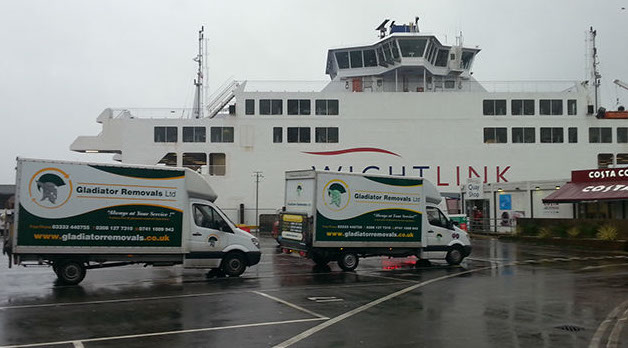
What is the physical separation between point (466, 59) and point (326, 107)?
1256cm

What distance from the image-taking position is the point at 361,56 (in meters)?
43.7

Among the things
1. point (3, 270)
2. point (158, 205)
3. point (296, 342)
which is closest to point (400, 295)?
point (296, 342)

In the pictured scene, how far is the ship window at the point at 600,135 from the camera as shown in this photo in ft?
143

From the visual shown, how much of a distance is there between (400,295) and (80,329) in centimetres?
647

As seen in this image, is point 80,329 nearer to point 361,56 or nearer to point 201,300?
point 201,300

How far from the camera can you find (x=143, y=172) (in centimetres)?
1341

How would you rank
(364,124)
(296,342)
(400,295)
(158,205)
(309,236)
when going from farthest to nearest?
(364,124) → (309,236) → (158,205) → (400,295) → (296,342)

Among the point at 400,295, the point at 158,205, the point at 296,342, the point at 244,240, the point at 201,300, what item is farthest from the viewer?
the point at 244,240

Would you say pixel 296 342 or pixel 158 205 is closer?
pixel 296 342

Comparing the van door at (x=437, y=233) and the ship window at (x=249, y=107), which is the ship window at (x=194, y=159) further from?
the van door at (x=437, y=233)

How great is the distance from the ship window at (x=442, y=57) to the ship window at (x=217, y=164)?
18.6m

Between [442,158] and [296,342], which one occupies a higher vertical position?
[442,158]

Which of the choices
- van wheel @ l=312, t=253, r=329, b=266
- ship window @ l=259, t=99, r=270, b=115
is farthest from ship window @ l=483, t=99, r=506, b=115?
van wheel @ l=312, t=253, r=329, b=266

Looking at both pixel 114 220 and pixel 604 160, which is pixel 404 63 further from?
pixel 114 220
